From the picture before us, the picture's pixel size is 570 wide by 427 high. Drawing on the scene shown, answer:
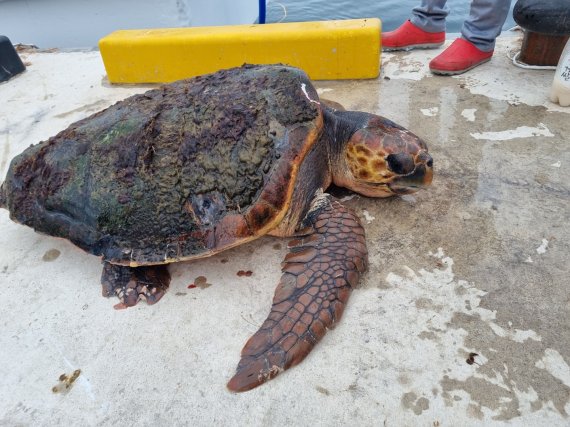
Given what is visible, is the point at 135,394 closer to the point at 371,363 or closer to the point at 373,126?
the point at 371,363

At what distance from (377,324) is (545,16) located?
2592 millimetres

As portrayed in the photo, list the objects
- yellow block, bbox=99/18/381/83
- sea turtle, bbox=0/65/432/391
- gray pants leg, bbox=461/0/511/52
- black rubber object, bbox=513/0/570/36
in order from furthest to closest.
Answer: yellow block, bbox=99/18/381/83, gray pants leg, bbox=461/0/511/52, black rubber object, bbox=513/0/570/36, sea turtle, bbox=0/65/432/391

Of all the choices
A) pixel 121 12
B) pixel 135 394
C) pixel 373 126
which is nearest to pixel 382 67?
pixel 373 126

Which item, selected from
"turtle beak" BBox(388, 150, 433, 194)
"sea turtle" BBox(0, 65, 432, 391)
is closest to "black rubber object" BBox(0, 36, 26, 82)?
"sea turtle" BBox(0, 65, 432, 391)

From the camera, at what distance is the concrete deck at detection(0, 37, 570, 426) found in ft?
4.38

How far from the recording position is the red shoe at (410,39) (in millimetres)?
3615

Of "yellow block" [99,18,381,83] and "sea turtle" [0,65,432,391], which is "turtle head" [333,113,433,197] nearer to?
"sea turtle" [0,65,432,391]

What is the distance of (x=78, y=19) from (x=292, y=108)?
4925 millimetres

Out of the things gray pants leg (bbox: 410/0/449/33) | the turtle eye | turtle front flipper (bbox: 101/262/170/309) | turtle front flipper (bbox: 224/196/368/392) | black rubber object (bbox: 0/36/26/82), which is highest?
gray pants leg (bbox: 410/0/449/33)

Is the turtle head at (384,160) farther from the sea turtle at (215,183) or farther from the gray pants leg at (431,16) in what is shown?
the gray pants leg at (431,16)

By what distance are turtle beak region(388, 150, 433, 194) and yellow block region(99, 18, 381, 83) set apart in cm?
168

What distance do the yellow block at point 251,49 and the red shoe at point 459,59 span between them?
0.49 metres

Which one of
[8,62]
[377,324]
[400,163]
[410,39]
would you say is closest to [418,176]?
[400,163]

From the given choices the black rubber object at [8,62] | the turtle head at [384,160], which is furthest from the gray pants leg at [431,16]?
the black rubber object at [8,62]
